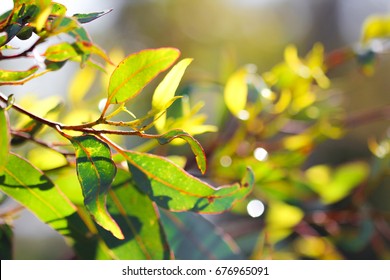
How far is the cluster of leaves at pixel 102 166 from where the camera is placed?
0.48 meters

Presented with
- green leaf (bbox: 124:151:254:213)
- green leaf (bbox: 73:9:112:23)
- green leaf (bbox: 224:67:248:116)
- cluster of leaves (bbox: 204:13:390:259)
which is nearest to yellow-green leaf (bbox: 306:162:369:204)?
cluster of leaves (bbox: 204:13:390:259)

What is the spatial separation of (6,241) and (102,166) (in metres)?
0.22

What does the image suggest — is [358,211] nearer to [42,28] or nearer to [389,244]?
[42,28]

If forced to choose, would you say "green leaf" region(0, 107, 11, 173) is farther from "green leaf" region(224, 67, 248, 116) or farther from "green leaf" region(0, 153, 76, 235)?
"green leaf" region(224, 67, 248, 116)

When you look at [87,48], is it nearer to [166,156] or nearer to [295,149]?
[166,156]

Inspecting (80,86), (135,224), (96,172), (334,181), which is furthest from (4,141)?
(334,181)

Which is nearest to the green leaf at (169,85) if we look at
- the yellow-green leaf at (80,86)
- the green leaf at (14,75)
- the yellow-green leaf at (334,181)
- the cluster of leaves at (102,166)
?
the cluster of leaves at (102,166)

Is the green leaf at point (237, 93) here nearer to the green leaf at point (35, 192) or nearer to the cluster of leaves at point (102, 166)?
the cluster of leaves at point (102, 166)

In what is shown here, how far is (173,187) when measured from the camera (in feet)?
1.81

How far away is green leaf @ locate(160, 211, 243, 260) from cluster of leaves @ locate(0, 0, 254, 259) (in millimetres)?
112
